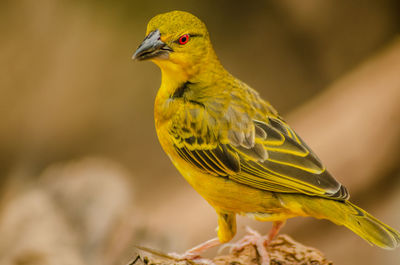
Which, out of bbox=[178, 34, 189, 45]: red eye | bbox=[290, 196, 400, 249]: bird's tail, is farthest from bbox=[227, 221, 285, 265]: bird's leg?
bbox=[178, 34, 189, 45]: red eye

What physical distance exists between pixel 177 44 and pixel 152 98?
4.79m

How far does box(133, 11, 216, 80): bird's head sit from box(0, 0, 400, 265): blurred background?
2.43 metres

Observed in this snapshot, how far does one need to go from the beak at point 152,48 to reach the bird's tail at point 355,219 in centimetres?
102

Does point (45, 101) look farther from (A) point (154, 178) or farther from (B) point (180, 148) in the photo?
(B) point (180, 148)

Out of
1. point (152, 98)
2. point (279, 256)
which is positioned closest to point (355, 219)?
point (279, 256)

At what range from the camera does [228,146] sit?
2.73m

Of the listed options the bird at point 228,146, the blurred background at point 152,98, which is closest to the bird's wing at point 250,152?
the bird at point 228,146

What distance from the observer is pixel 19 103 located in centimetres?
735

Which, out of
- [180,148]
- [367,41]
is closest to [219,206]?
[180,148]

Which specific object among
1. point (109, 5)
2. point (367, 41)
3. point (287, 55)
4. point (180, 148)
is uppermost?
point (109, 5)

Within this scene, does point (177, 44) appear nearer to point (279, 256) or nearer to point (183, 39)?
point (183, 39)

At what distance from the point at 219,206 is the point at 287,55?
500cm

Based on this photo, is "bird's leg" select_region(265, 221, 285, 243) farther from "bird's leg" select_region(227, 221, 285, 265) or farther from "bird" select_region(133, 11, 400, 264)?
"bird" select_region(133, 11, 400, 264)

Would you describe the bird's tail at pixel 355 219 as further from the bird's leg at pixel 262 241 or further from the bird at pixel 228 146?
the bird's leg at pixel 262 241
